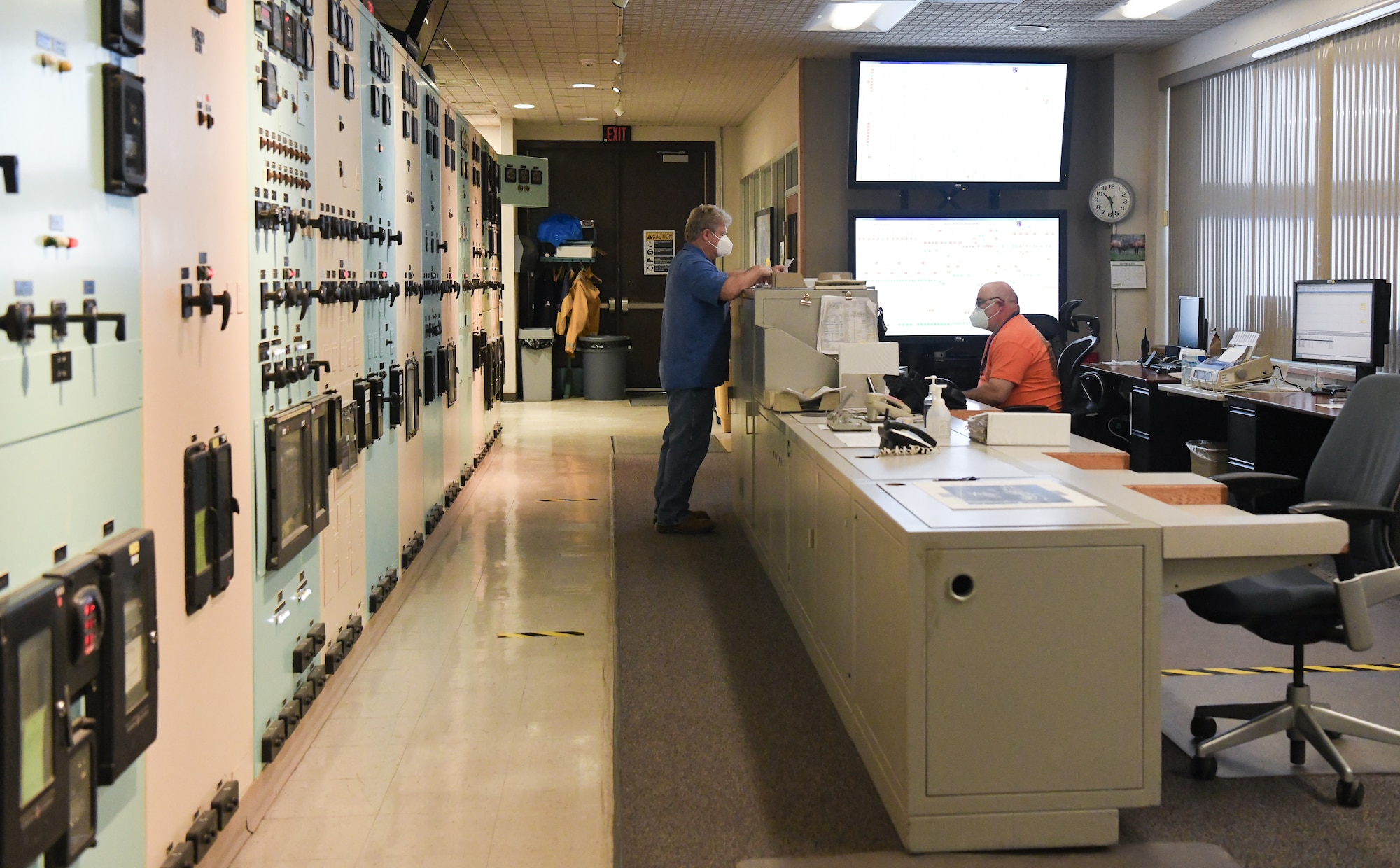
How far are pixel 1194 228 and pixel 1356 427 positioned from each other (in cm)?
444

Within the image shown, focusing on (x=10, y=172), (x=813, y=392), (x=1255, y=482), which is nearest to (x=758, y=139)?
(x=813, y=392)

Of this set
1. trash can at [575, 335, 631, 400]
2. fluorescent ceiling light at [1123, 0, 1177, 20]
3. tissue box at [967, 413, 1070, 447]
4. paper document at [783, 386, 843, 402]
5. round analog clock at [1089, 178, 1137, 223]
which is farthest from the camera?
trash can at [575, 335, 631, 400]

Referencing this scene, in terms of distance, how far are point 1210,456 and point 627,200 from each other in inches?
326

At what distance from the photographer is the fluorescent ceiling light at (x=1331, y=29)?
216 inches

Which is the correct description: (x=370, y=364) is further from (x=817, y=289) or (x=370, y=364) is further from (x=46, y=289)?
(x=46, y=289)

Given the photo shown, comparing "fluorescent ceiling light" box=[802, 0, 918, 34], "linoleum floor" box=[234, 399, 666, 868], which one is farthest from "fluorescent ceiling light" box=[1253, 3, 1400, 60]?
"linoleum floor" box=[234, 399, 666, 868]

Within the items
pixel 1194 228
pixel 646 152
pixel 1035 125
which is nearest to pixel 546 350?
pixel 646 152

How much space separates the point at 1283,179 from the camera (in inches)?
256

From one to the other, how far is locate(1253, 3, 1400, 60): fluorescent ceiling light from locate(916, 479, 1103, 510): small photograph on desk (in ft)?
12.4

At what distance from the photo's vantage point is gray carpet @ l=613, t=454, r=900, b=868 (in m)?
2.77

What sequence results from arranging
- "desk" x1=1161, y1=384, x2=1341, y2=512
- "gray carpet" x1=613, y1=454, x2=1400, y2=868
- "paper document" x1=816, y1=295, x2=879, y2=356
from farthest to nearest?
"desk" x1=1161, y1=384, x2=1341, y2=512, "paper document" x1=816, y1=295, x2=879, y2=356, "gray carpet" x1=613, y1=454, x2=1400, y2=868

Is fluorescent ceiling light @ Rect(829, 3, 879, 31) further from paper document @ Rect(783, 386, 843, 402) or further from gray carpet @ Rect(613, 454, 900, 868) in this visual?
gray carpet @ Rect(613, 454, 900, 868)

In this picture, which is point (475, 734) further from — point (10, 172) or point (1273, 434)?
point (1273, 434)

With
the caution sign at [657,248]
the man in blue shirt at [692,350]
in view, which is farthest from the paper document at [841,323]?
the caution sign at [657,248]
